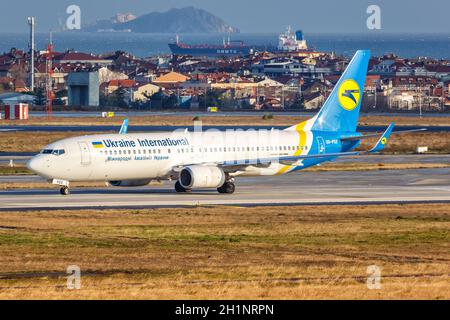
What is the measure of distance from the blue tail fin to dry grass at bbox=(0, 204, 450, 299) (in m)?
12.8

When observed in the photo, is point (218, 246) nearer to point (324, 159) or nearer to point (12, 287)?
point (12, 287)

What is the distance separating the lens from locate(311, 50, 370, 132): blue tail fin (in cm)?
6962

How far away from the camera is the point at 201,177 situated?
205 ft

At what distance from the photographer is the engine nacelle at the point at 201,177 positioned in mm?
62406

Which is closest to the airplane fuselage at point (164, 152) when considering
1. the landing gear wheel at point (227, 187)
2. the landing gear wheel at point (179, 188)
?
the landing gear wheel at point (179, 188)

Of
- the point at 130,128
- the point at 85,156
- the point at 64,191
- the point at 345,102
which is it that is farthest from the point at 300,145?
the point at 130,128

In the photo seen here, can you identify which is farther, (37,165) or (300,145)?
(300,145)

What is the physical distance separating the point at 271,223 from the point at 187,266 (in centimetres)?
1288

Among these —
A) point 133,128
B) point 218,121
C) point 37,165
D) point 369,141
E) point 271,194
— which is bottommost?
point 271,194

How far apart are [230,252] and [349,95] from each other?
30.9 m

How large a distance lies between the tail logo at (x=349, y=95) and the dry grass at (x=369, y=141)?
31935mm

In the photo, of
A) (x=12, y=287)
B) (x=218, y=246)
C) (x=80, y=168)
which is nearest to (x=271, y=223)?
(x=218, y=246)

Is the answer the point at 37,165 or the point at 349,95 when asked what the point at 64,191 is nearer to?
the point at 37,165

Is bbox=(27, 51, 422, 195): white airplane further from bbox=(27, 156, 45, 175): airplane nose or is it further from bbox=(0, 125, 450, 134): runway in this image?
bbox=(0, 125, 450, 134): runway
